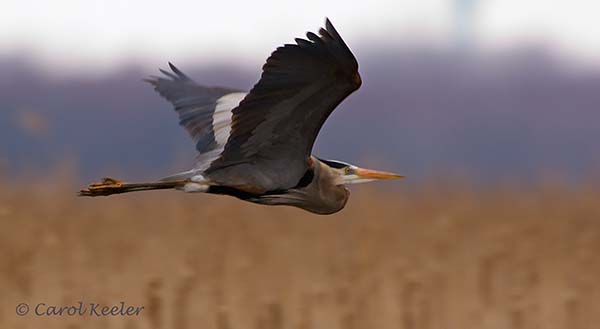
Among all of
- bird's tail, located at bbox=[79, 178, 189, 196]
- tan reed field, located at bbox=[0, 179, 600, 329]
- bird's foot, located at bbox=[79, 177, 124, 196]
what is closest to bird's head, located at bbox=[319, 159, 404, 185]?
tan reed field, located at bbox=[0, 179, 600, 329]

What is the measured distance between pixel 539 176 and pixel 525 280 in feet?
3.40

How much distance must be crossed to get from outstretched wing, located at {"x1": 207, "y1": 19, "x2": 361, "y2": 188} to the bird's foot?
1.05 feet

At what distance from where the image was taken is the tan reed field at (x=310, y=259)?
4.59 metres

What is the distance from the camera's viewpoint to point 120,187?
459 cm

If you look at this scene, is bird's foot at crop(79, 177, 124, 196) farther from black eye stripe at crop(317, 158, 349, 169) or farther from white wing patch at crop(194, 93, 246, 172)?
black eye stripe at crop(317, 158, 349, 169)

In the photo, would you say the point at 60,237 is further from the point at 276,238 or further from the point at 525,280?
the point at 525,280

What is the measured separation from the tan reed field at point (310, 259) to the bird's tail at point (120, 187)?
11.4 inches

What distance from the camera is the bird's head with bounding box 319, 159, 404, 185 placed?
496 cm

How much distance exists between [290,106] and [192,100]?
1.27m

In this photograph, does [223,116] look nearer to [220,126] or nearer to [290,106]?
[220,126]

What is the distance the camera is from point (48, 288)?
469 centimetres

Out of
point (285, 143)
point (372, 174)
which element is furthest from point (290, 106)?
point (372, 174)

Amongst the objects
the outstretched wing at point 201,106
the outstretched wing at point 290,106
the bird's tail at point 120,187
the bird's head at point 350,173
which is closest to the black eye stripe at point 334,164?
the bird's head at point 350,173

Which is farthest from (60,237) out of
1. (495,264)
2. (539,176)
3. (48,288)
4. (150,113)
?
(150,113)
